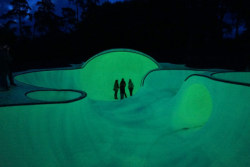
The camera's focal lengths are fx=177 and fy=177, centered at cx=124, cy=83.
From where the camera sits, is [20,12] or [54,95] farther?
[20,12]

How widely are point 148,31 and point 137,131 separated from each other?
2093cm

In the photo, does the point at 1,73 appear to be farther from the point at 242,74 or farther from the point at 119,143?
the point at 242,74

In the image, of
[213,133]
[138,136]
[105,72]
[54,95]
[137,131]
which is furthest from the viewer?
[105,72]

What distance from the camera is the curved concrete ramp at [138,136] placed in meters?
4.45

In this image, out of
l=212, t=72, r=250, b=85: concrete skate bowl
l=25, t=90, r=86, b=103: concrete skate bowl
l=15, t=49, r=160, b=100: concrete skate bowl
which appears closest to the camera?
l=25, t=90, r=86, b=103: concrete skate bowl

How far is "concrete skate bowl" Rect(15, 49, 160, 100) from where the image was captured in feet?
45.9

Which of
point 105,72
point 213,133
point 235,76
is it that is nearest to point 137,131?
point 213,133

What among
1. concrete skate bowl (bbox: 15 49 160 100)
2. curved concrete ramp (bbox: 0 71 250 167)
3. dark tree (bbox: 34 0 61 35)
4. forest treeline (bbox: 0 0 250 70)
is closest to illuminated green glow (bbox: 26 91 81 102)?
curved concrete ramp (bbox: 0 71 250 167)

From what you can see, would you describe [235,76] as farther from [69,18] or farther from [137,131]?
[69,18]

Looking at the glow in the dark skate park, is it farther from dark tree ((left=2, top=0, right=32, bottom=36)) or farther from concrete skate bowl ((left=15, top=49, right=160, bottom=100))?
dark tree ((left=2, top=0, right=32, bottom=36))

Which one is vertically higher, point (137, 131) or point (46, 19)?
point (46, 19)

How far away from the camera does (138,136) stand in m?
7.08

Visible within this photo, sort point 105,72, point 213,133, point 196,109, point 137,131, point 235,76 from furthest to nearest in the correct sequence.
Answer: point 105,72
point 235,76
point 196,109
point 137,131
point 213,133

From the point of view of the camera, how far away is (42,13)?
28.3 meters
